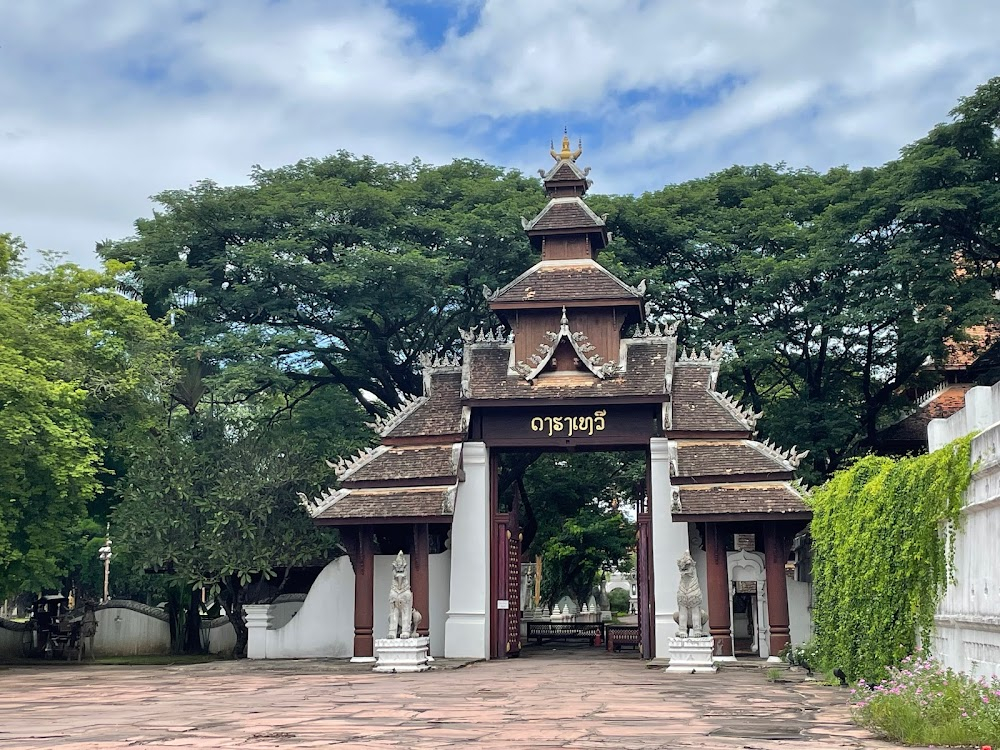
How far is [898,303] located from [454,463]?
10.7 metres

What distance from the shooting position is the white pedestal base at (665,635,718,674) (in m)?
18.7

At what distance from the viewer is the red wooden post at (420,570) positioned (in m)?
21.1

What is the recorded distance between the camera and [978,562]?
1084 centimetres

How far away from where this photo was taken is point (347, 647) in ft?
73.1

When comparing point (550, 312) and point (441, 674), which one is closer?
point (441, 674)

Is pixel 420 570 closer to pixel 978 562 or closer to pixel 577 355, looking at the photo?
pixel 577 355

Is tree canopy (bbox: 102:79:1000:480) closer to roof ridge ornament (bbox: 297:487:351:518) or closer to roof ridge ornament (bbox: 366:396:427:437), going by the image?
roof ridge ornament (bbox: 366:396:427:437)

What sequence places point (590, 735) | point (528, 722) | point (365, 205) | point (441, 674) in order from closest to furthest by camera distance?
point (590, 735) → point (528, 722) → point (441, 674) → point (365, 205)

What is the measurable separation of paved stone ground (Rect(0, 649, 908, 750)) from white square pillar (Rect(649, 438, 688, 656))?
1.28 meters

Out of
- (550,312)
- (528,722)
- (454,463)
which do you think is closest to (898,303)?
(550,312)

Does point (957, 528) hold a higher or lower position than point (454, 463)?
lower

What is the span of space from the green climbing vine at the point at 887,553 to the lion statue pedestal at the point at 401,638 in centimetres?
725

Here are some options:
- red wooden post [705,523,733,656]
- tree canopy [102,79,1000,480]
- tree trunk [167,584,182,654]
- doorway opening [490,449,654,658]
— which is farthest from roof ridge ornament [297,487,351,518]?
tree trunk [167,584,182,654]

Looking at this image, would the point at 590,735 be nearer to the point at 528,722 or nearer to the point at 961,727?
the point at 528,722
